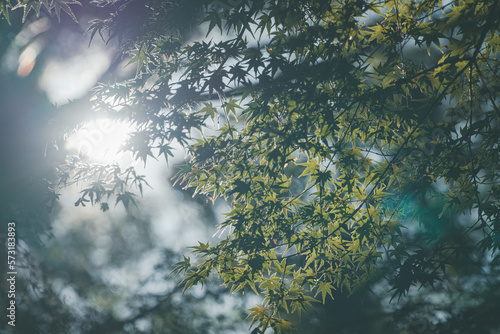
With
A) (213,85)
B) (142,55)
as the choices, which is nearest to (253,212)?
(213,85)

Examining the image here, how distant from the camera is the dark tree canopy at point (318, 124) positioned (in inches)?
73.0

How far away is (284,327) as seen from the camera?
2096 mm

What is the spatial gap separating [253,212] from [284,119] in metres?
0.68

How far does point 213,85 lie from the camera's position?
1.96 metres

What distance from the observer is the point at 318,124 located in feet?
6.66

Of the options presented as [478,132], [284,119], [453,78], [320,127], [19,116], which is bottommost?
[478,132]

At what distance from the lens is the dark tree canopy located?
1.85 m

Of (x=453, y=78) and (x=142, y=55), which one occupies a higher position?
(x=142, y=55)

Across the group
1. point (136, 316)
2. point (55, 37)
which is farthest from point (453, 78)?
point (136, 316)

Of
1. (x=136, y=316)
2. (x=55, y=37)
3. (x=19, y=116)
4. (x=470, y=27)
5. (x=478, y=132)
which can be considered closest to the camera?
(x=470, y=27)

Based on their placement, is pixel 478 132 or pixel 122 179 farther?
pixel 122 179

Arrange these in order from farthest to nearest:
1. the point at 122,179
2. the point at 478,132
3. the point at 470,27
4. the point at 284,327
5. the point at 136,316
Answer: the point at 136,316 → the point at 122,179 → the point at 284,327 → the point at 478,132 → the point at 470,27

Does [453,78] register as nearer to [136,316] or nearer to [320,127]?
[320,127]

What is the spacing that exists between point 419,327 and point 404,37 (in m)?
5.74
